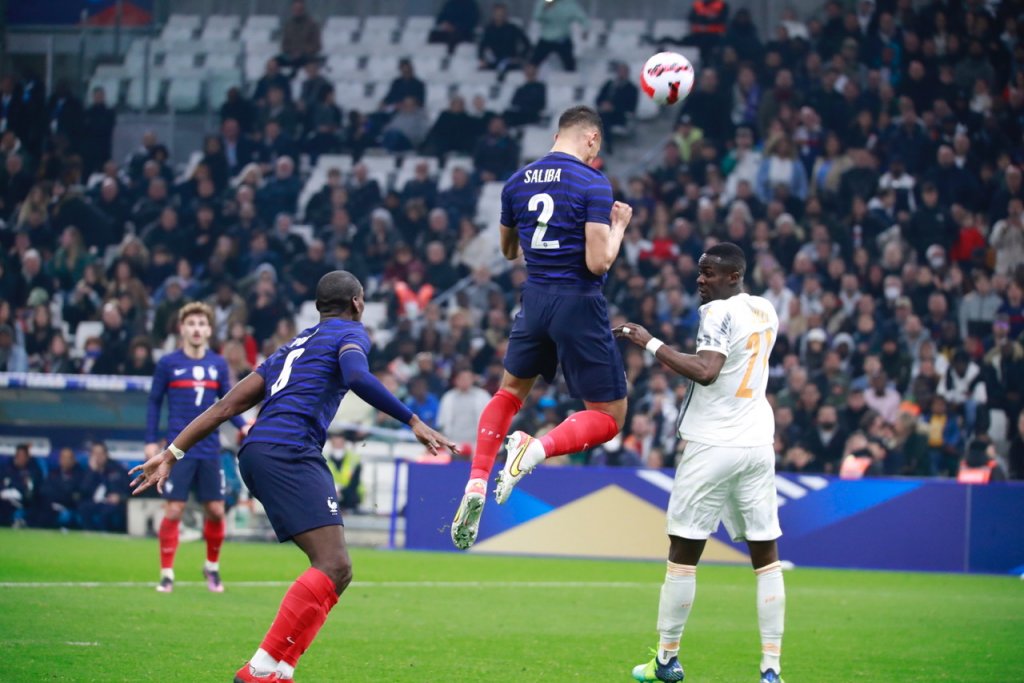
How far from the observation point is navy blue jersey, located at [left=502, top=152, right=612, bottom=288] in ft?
28.6

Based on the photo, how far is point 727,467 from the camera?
8523 millimetres

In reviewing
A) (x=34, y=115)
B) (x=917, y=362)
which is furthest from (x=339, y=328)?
(x=34, y=115)

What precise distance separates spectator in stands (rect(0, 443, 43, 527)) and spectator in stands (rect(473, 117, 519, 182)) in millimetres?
9606

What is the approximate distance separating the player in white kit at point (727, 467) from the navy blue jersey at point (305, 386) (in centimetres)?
173

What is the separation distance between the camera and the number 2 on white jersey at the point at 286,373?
25.5 feet

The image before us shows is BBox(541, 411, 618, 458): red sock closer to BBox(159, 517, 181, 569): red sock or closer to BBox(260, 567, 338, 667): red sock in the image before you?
BBox(260, 567, 338, 667): red sock

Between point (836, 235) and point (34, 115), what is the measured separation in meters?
16.3

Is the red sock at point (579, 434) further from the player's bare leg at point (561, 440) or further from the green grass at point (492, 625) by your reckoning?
the green grass at point (492, 625)

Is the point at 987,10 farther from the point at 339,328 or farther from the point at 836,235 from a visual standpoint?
the point at 339,328

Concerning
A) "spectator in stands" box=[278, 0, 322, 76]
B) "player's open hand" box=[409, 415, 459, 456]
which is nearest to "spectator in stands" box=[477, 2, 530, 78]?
"spectator in stands" box=[278, 0, 322, 76]

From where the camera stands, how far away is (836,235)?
74.0 feet

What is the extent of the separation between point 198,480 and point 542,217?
6.26m

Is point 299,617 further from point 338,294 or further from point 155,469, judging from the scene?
point 338,294

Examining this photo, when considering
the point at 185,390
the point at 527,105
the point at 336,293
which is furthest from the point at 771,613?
the point at 527,105
